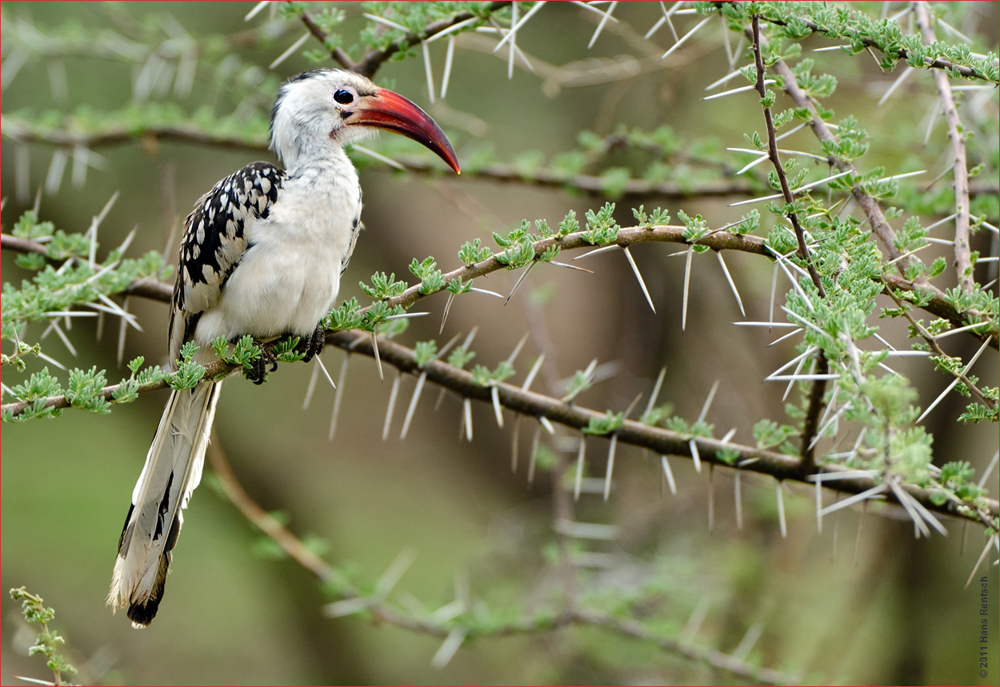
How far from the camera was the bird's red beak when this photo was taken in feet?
8.16

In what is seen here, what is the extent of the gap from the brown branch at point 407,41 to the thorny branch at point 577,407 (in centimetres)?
84

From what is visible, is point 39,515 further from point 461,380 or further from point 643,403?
point 461,380

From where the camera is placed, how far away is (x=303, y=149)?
2.48m

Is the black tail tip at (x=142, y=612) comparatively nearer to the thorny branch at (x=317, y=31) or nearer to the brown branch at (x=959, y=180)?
the thorny branch at (x=317, y=31)

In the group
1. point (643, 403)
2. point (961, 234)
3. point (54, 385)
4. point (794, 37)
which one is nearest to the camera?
point (54, 385)

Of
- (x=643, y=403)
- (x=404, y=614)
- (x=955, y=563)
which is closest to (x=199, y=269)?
(x=404, y=614)

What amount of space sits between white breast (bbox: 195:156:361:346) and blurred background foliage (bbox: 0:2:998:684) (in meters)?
0.84

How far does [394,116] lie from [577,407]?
1.05 m

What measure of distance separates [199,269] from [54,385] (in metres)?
0.83

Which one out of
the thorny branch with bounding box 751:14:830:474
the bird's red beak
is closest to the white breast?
the bird's red beak

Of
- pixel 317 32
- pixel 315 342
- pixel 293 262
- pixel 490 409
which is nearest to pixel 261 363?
pixel 315 342

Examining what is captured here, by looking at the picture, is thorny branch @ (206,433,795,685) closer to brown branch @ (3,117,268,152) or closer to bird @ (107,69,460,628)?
bird @ (107,69,460,628)

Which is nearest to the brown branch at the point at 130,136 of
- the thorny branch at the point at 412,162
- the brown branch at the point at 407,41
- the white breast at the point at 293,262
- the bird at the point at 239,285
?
the thorny branch at the point at 412,162

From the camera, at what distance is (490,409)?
475 cm
